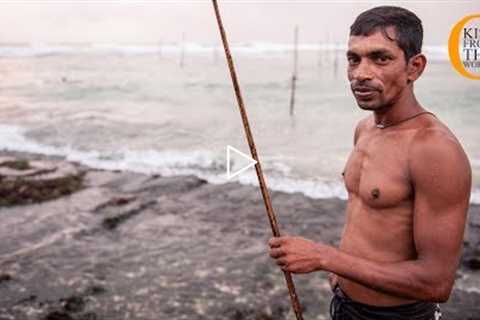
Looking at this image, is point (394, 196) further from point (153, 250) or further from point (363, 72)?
point (153, 250)

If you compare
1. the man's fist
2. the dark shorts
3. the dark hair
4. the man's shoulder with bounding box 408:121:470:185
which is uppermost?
the dark hair

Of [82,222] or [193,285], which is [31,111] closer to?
[82,222]

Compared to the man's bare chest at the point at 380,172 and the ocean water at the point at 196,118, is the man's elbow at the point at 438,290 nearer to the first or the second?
the man's bare chest at the point at 380,172

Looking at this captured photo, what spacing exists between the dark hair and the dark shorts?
130cm

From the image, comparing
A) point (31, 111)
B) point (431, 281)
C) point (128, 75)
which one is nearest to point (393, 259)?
point (431, 281)

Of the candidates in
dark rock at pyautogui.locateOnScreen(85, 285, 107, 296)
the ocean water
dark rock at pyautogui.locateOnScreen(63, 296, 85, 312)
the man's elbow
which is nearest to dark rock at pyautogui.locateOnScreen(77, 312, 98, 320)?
dark rock at pyautogui.locateOnScreen(63, 296, 85, 312)

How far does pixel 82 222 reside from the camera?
943cm

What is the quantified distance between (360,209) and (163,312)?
4286 mm

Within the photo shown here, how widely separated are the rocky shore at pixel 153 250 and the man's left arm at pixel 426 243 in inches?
167

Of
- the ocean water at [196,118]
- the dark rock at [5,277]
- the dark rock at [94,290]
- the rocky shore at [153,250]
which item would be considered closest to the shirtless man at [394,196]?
the rocky shore at [153,250]

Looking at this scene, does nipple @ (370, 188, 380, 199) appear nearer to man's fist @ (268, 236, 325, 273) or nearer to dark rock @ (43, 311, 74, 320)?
man's fist @ (268, 236, 325, 273)

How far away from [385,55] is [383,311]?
4.46ft

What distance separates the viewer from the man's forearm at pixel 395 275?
83.3 inches

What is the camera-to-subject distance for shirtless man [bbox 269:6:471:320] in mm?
2082
